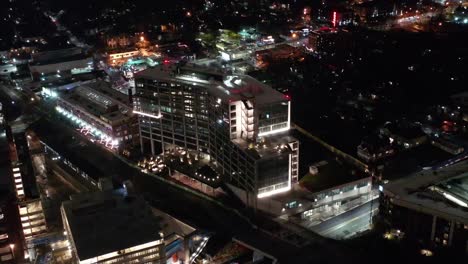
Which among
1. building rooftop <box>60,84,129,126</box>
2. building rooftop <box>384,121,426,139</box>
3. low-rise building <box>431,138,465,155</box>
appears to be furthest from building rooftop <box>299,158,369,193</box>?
building rooftop <box>60,84,129,126</box>

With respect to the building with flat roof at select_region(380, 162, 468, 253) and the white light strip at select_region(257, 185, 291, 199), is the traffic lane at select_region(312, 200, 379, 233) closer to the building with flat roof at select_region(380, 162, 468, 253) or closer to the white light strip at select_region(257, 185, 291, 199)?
the building with flat roof at select_region(380, 162, 468, 253)

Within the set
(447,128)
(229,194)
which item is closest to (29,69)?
(229,194)

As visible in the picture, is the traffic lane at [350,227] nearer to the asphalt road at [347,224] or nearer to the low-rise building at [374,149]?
the asphalt road at [347,224]

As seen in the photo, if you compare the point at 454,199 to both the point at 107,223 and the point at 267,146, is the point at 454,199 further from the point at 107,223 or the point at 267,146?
the point at 107,223

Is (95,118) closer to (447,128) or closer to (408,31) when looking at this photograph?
(447,128)

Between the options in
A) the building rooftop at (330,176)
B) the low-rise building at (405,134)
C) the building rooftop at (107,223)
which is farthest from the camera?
the low-rise building at (405,134)

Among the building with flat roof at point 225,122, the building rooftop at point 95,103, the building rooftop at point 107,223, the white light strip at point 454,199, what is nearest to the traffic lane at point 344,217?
the building with flat roof at point 225,122
